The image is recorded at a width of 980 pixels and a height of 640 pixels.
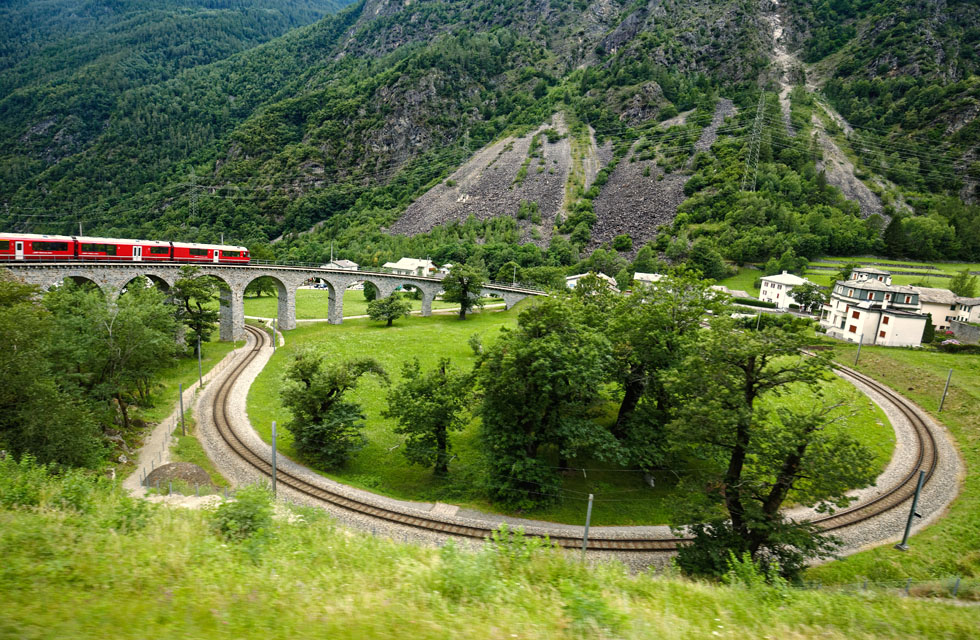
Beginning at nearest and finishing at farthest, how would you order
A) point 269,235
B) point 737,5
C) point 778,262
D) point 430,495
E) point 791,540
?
1. point 791,540
2. point 430,495
3. point 778,262
4. point 269,235
5. point 737,5

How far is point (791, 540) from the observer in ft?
48.2

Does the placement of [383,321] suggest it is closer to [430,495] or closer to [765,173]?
[430,495]

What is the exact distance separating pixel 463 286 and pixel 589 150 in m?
96.9

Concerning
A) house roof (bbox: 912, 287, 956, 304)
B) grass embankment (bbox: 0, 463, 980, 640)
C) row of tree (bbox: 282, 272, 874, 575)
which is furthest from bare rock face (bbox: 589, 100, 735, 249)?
grass embankment (bbox: 0, 463, 980, 640)

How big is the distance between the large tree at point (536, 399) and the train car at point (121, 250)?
41.5 metres

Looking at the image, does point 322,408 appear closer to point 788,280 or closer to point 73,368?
point 73,368

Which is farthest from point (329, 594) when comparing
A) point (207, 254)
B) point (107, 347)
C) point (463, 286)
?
point (463, 286)

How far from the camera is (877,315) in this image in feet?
155

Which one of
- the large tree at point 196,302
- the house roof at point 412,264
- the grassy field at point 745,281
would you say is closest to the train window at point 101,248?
the large tree at point 196,302

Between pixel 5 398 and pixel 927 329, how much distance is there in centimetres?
7306

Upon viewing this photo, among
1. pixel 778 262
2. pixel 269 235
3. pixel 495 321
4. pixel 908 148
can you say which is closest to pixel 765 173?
pixel 778 262

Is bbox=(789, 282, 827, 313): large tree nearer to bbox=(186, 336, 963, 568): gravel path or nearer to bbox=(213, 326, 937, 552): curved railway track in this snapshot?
bbox=(213, 326, 937, 552): curved railway track

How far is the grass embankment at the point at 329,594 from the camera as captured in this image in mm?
5547

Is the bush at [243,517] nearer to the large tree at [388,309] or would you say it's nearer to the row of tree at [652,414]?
the row of tree at [652,414]
